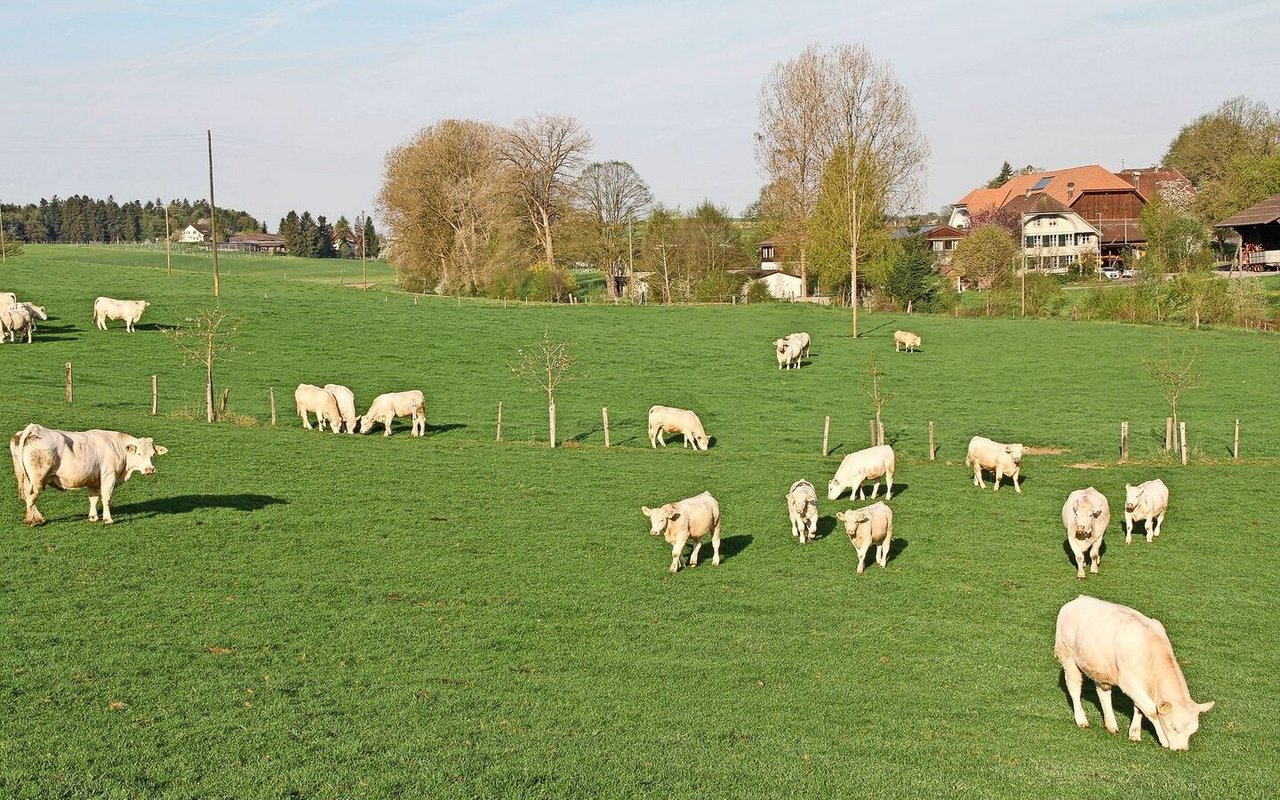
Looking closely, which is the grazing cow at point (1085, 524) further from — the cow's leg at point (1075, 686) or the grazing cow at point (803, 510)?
the cow's leg at point (1075, 686)

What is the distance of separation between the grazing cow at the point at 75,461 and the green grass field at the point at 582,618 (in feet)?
2.27

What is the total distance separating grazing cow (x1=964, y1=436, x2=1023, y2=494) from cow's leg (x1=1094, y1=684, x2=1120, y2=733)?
1451cm

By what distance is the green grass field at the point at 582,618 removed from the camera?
11617mm

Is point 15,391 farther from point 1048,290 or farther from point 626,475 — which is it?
point 1048,290

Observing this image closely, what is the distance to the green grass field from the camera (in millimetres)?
11617

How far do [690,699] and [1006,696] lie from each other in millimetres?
4366

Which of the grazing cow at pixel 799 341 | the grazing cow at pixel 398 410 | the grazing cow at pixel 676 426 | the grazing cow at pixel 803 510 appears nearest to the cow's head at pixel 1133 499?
the grazing cow at pixel 803 510

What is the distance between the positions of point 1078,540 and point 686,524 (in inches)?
296

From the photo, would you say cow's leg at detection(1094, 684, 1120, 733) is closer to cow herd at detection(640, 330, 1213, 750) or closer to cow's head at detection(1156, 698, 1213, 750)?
cow herd at detection(640, 330, 1213, 750)

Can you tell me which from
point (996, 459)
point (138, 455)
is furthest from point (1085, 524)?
point (138, 455)

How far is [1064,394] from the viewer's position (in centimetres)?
4541

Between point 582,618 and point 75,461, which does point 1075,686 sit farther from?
point 75,461

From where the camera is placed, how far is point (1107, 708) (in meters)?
13.0

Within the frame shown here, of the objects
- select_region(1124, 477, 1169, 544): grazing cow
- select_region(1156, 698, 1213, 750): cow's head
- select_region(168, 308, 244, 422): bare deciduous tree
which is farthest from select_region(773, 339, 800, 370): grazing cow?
select_region(1156, 698, 1213, 750): cow's head
